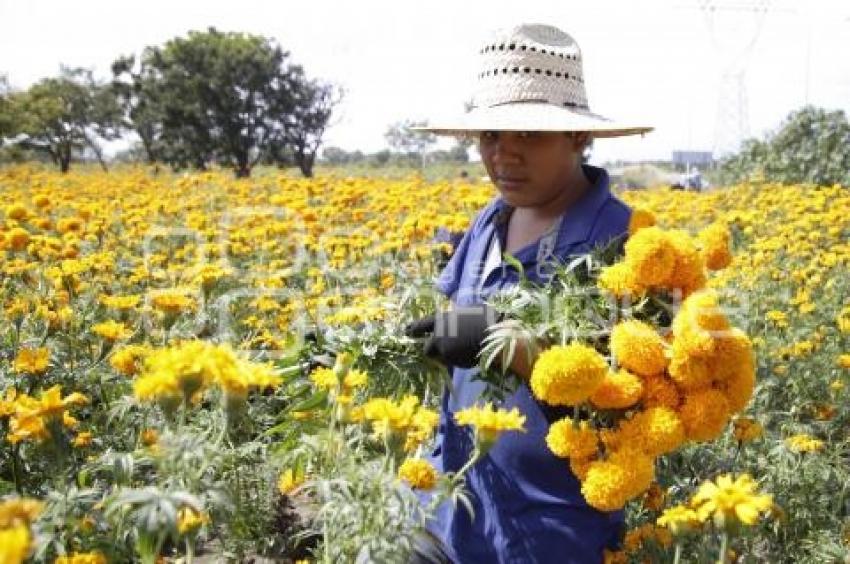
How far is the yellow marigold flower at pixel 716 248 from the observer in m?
1.39

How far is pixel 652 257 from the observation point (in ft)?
4.08

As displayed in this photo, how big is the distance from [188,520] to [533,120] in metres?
1.03

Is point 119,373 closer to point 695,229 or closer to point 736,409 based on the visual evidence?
point 736,409

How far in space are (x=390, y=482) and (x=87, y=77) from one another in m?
46.1

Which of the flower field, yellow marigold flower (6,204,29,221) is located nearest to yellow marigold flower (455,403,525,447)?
the flower field

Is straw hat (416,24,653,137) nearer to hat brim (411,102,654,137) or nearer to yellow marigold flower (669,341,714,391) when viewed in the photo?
hat brim (411,102,654,137)

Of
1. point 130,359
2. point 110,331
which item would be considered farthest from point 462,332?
point 110,331

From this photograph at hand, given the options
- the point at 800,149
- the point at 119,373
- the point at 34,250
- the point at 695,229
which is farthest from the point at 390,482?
the point at 800,149

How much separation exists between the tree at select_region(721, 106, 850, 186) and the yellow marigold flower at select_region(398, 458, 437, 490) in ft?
36.4

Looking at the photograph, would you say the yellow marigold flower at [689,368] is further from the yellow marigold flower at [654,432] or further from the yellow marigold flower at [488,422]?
the yellow marigold flower at [488,422]

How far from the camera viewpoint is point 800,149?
1252cm

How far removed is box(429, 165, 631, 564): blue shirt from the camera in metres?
1.71

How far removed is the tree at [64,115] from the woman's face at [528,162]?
27.4 m

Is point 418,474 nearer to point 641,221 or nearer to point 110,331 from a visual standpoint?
point 641,221
